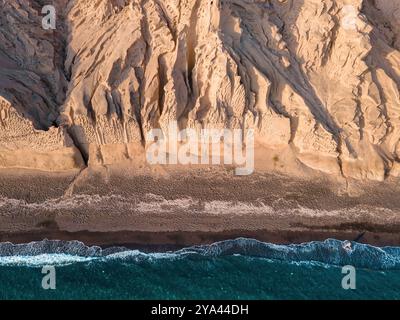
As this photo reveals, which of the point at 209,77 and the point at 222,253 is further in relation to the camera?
the point at 209,77

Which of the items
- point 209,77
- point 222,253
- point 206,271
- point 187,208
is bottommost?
point 206,271

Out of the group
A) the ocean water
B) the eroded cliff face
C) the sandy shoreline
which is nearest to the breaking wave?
the ocean water

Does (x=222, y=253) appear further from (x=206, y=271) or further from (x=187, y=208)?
(x=187, y=208)

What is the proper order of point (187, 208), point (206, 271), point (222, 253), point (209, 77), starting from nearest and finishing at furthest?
point (206, 271) → point (222, 253) → point (187, 208) → point (209, 77)

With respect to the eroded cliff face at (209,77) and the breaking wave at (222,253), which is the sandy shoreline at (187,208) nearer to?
the breaking wave at (222,253)

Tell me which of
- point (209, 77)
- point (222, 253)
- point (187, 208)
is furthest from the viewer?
point (209, 77)

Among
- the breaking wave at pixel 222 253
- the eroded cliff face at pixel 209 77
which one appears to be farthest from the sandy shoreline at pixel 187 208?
the eroded cliff face at pixel 209 77

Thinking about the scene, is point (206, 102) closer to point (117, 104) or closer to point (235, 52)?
point (235, 52)

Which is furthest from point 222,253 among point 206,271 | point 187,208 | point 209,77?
point 209,77
